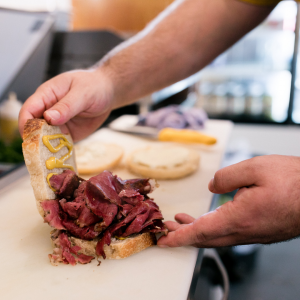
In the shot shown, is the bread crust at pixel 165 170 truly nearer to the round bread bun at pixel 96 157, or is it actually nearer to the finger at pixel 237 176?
the round bread bun at pixel 96 157

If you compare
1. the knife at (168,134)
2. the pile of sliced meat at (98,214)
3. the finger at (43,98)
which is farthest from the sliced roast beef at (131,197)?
the knife at (168,134)

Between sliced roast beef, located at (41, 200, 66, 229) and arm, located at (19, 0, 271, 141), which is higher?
arm, located at (19, 0, 271, 141)

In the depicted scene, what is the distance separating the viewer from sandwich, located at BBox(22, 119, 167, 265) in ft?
3.58

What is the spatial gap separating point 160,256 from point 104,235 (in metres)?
0.24

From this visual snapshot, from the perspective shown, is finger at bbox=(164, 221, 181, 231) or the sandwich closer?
the sandwich

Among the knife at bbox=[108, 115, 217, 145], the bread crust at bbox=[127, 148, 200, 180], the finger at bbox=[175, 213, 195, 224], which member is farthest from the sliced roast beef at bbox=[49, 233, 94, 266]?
the knife at bbox=[108, 115, 217, 145]

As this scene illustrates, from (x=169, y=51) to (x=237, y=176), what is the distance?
Result: 121cm

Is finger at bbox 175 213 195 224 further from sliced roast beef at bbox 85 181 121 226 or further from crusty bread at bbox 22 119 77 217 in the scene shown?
crusty bread at bbox 22 119 77 217

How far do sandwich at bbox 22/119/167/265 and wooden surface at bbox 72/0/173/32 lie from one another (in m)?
3.96

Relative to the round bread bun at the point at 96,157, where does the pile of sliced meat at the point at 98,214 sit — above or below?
above

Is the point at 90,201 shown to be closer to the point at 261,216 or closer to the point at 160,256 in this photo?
the point at 160,256

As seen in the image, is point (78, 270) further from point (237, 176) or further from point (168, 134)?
point (168, 134)

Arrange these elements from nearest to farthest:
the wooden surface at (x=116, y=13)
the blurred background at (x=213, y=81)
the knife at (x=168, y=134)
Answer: the blurred background at (x=213, y=81)
the knife at (x=168, y=134)
the wooden surface at (x=116, y=13)

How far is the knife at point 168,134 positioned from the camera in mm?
2346
